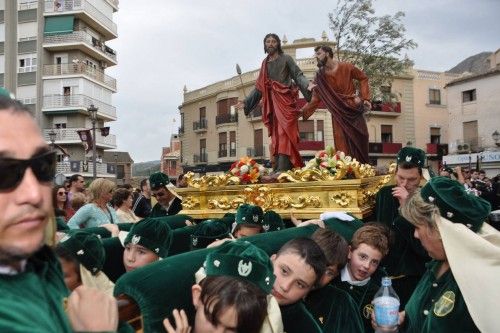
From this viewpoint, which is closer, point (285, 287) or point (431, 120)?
point (285, 287)

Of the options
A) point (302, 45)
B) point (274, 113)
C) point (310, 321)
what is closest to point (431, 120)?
point (302, 45)

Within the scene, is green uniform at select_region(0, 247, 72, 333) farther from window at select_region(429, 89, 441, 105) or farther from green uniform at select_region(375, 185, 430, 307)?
window at select_region(429, 89, 441, 105)

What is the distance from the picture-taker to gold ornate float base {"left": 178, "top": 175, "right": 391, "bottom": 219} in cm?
559

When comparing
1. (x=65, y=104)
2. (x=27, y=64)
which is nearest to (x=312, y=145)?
(x=65, y=104)

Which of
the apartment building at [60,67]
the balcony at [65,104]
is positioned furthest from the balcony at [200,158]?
the balcony at [65,104]

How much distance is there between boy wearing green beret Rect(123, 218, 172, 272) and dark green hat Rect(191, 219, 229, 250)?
70 centimetres

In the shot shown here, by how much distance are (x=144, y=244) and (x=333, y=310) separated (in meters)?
1.39

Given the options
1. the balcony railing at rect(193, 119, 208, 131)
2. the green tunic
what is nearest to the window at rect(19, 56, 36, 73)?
the balcony railing at rect(193, 119, 208, 131)

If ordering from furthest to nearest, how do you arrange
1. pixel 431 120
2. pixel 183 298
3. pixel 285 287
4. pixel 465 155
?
pixel 431 120 < pixel 465 155 < pixel 285 287 < pixel 183 298

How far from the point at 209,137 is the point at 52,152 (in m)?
41.8

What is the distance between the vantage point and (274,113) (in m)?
6.95

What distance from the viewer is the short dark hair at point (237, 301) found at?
1.95 m

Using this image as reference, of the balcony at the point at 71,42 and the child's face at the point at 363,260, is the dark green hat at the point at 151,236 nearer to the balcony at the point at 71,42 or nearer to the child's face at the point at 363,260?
the child's face at the point at 363,260

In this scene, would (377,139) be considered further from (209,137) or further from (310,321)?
(310,321)
